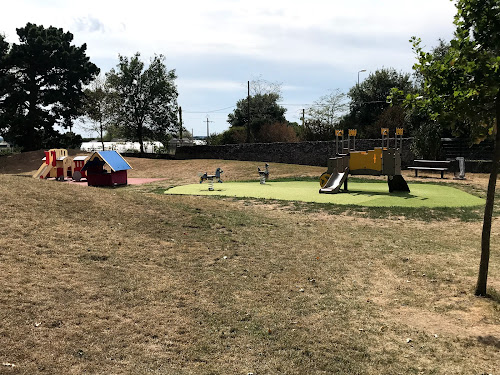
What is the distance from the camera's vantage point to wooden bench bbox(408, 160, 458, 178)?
938 inches

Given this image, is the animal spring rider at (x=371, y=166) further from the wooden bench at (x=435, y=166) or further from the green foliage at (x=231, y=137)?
the green foliage at (x=231, y=137)

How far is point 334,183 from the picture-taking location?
17.7m

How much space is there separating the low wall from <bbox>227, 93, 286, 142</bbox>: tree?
12009mm

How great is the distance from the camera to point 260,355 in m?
4.30

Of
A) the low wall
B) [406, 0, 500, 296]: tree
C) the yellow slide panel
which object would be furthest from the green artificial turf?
the low wall

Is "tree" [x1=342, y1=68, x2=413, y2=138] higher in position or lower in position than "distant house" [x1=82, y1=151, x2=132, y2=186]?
higher

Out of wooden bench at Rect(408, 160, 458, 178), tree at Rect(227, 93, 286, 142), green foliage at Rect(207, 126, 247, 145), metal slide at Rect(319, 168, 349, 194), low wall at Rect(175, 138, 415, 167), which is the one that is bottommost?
metal slide at Rect(319, 168, 349, 194)

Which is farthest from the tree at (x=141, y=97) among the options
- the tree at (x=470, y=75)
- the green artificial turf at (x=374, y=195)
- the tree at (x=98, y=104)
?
the tree at (x=470, y=75)

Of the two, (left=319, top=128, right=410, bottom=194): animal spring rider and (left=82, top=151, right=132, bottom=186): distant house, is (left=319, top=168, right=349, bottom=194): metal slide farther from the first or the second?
(left=82, top=151, right=132, bottom=186): distant house

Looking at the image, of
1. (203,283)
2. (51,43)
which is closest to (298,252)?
(203,283)

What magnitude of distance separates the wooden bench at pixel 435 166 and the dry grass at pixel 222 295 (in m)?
14.9

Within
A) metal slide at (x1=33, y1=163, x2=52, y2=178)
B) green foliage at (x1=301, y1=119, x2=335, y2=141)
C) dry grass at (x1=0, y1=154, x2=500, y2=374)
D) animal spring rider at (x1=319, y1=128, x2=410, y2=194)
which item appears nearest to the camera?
dry grass at (x1=0, y1=154, x2=500, y2=374)

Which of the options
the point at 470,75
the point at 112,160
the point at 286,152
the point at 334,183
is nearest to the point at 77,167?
the point at 112,160

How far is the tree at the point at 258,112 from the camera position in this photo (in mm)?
52625
